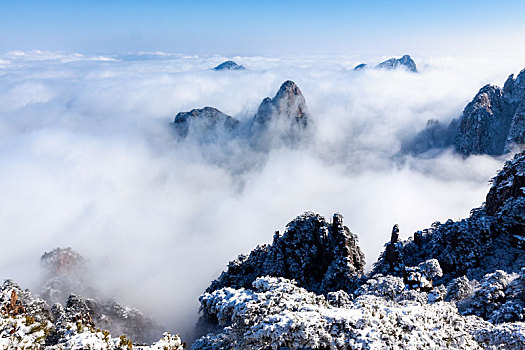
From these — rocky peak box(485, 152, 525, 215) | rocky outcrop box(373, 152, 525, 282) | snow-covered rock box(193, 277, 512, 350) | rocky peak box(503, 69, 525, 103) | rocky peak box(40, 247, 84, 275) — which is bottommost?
snow-covered rock box(193, 277, 512, 350)

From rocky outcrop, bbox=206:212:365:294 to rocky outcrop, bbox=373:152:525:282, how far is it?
680 centimetres

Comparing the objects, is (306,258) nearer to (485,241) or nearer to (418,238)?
(418,238)

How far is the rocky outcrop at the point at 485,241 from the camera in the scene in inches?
1843

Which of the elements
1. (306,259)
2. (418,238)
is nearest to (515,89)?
(418,238)

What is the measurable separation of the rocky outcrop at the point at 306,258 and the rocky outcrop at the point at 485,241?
680 cm

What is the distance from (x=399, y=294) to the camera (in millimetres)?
33969

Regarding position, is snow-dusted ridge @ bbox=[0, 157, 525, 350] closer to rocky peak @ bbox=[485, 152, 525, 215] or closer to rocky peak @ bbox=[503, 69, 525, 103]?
rocky peak @ bbox=[485, 152, 525, 215]

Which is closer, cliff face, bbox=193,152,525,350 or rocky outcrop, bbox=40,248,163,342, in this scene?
cliff face, bbox=193,152,525,350

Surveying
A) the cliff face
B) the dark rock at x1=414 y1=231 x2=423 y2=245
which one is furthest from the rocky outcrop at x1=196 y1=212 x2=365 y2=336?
the dark rock at x1=414 y1=231 x2=423 y2=245

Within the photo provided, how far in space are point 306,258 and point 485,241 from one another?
29988 mm

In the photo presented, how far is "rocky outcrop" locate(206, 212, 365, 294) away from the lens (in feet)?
196

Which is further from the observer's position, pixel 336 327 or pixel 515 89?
pixel 515 89

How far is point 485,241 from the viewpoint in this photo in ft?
163

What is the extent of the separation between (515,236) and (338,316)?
46.3 metres
